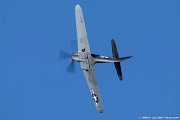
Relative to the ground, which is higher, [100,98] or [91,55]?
[91,55]

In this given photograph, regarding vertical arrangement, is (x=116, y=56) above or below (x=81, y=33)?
below

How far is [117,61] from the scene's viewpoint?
76.1m

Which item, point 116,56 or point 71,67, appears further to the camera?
point 71,67

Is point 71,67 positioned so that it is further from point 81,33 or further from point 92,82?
point 81,33

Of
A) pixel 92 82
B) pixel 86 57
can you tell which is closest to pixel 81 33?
pixel 86 57

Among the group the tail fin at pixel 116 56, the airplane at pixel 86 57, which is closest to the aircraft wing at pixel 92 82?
the airplane at pixel 86 57

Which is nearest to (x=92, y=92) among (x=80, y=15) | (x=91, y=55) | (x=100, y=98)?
(x=100, y=98)

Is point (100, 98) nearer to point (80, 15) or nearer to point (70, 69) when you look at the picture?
point (70, 69)

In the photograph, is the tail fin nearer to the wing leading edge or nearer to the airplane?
the airplane

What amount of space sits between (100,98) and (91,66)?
5813mm

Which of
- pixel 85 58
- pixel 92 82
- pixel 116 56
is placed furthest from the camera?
pixel 92 82

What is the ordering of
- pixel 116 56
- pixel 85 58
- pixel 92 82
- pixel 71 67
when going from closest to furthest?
pixel 116 56
pixel 71 67
pixel 85 58
pixel 92 82

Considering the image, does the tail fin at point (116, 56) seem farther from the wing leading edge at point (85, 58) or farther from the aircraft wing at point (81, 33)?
the aircraft wing at point (81, 33)

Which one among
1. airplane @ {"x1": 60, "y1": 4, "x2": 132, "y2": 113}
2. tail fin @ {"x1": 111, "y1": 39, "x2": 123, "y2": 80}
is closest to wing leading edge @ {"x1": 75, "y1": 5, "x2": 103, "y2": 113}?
airplane @ {"x1": 60, "y1": 4, "x2": 132, "y2": 113}
